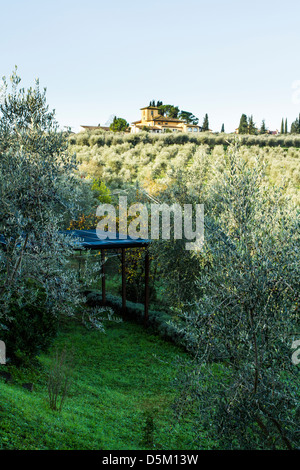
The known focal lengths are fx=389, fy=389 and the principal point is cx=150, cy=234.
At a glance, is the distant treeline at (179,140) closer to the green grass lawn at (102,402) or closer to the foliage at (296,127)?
the foliage at (296,127)

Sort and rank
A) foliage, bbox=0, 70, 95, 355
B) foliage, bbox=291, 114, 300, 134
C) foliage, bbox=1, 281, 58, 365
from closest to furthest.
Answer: foliage, bbox=0, 70, 95, 355, foliage, bbox=1, 281, 58, 365, foliage, bbox=291, 114, 300, 134

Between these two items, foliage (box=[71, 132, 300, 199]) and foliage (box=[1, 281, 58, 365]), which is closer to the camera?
foliage (box=[1, 281, 58, 365])

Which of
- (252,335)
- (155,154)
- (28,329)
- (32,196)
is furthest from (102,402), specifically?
(155,154)

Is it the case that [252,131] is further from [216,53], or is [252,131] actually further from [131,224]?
[131,224]

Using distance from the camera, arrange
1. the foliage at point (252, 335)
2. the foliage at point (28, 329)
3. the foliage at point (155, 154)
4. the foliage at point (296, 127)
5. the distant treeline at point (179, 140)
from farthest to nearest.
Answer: the foliage at point (296, 127), the distant treeline at point (179, 140), the foliage at point (155, 154), the foliage at point (28, 329), the foliage at point (252, 335)

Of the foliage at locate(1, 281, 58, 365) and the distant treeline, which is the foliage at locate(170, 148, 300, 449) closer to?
the foliage at locate(1, 281, 58, 365)

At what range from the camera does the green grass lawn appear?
7.16 m

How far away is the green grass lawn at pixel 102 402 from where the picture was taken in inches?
Answer: 282

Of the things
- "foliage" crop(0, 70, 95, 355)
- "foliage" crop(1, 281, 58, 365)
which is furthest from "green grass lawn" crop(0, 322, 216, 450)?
"foliage" crop(0, 70, 95, 355)

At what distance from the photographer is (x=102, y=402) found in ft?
32.6

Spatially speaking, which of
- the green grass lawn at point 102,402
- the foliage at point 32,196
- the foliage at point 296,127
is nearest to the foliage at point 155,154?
the foliage at point 296,127

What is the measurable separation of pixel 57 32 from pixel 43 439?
15.8 m
